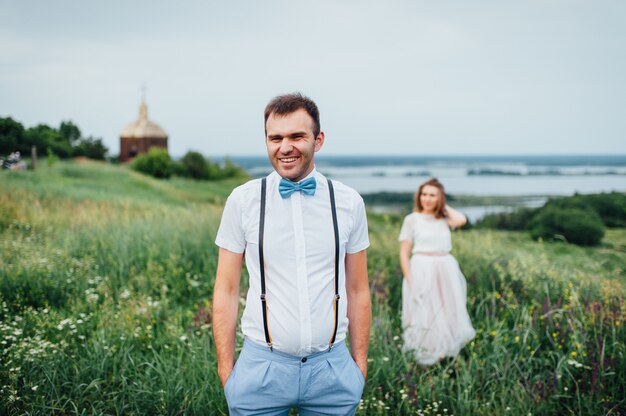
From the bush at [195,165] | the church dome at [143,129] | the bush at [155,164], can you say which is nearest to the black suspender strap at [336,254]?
the bush at [155,164]

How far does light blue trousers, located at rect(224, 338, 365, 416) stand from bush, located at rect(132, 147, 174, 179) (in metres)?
56.4

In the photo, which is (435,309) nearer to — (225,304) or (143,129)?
(225,304)

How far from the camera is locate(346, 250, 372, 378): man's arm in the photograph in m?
2.41

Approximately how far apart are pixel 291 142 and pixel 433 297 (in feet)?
12.3

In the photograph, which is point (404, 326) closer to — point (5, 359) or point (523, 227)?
point (5, 359)

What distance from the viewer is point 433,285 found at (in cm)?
539

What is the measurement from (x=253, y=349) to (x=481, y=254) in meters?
5.79

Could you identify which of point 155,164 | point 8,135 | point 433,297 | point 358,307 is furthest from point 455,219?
point 155,164

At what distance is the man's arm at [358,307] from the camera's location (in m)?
2.41

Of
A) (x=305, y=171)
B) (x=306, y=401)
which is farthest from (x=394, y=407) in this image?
(x=305, y=171)

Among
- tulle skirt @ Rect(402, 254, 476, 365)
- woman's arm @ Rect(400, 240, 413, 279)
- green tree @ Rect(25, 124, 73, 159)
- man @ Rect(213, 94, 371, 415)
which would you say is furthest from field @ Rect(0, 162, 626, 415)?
green tree @ Rect(25, 124, 73, 159)

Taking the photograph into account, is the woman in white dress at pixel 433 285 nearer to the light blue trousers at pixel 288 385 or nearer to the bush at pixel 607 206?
the light blue trousers at pixel 288 385

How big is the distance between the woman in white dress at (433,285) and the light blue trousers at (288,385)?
2852mm

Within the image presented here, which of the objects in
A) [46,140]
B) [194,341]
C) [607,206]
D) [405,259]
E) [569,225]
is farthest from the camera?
[46,140]
